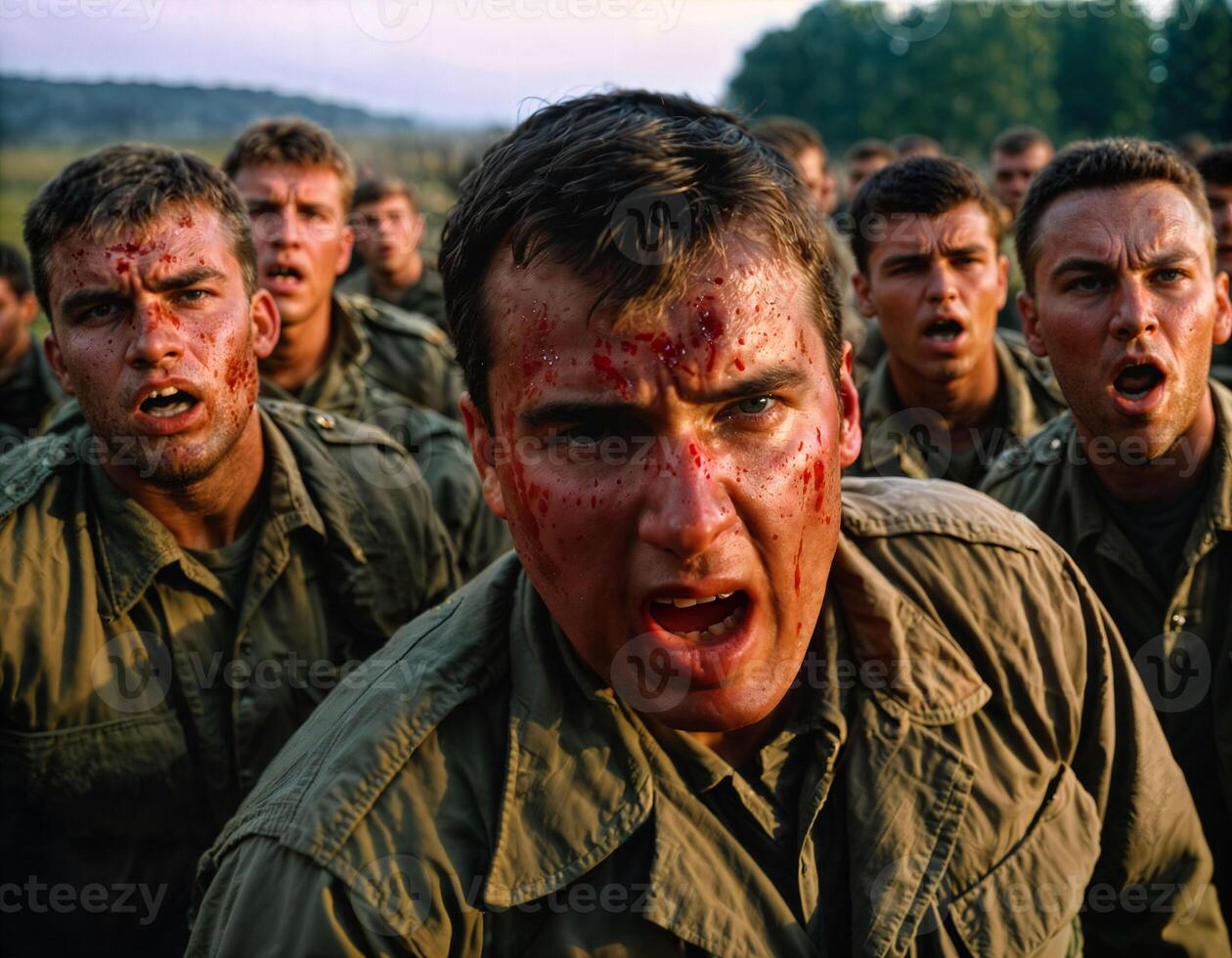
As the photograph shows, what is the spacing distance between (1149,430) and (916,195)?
81.2 inches

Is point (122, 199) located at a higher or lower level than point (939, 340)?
higher

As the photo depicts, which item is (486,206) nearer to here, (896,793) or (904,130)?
(896,793)

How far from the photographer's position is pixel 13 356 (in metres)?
6.85

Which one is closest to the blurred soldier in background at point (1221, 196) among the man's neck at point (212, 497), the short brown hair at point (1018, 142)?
the short brown hair at point (1018, 142)

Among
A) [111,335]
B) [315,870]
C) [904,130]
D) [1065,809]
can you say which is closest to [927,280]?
[1065,809]

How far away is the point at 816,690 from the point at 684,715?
0.43 metres

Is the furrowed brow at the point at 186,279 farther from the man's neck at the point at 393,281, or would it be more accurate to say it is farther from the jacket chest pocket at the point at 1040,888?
the man's neck at the point at 393,281

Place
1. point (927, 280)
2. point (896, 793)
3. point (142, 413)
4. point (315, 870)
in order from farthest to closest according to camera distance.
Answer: point (927, 280)
point (142, 413)
point (896, 793)
point (315, 870)

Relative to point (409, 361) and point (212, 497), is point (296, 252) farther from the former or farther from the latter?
point (212, 497)

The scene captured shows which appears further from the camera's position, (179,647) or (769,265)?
(179,647)

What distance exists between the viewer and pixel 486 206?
221cm

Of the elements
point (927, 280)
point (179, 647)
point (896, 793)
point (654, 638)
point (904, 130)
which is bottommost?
point (179, 647)

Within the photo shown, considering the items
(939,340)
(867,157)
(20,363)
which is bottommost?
(20,363)

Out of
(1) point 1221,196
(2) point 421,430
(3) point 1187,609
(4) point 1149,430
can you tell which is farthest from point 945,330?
(2) point 421,430
